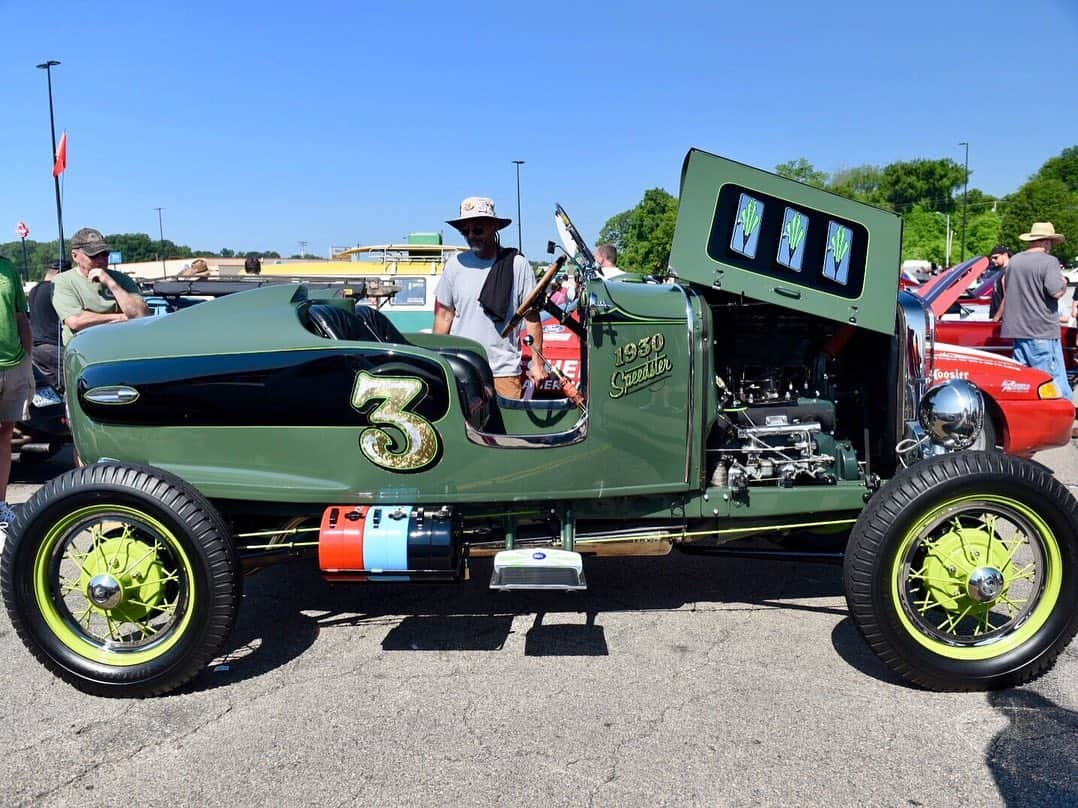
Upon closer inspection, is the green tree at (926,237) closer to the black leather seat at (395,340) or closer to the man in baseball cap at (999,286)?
the man in baseball cap at (999,286)

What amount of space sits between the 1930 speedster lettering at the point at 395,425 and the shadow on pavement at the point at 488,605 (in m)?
0.91

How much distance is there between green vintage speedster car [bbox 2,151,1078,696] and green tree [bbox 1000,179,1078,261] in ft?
161

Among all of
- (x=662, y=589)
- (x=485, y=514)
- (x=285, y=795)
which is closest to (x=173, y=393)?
(x=485, y=514)

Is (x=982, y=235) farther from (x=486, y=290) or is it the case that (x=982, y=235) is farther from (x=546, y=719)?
(x=546, y=719)

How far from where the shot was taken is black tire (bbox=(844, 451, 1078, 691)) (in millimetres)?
3184

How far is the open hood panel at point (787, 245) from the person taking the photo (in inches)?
139

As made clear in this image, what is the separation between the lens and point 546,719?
Result: 3119 mm

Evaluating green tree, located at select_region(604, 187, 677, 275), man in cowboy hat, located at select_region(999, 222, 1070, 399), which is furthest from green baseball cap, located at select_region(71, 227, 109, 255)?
green tree, located at select_region(604, 187, 677, 275)

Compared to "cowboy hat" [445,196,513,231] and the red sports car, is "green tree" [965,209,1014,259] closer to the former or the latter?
the red sports car

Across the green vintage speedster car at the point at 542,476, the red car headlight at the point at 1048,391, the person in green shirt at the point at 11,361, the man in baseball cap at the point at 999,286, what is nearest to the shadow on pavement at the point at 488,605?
the green vintage speedster car at the point at 542,476

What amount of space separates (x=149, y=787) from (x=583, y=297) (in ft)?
7.76

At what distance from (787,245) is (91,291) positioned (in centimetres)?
521

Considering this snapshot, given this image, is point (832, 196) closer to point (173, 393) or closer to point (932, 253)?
point (173, 393)

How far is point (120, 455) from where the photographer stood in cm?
347
